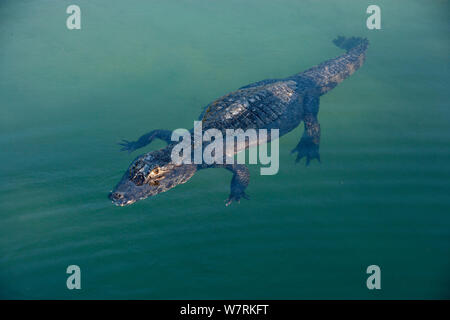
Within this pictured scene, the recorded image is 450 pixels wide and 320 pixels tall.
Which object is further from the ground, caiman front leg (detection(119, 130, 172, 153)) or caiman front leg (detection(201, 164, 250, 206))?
caiman front leg (detection(119, 130, 172, 153))

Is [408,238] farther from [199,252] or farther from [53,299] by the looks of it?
[53,299]

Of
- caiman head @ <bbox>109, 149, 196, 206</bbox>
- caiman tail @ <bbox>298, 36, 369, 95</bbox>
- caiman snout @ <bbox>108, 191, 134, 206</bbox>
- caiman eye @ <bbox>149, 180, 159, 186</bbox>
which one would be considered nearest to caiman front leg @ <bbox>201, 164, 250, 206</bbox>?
caiman head @ <bbox>109, 149, 196, 206</bbox>

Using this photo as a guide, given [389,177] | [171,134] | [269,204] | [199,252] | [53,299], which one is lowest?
[53,299]

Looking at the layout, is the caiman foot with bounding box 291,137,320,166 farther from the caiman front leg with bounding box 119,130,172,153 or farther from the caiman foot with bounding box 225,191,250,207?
the caiman front leg with bounding box 119,130,172,153

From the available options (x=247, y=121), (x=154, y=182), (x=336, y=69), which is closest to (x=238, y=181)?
(x=247, y=121)

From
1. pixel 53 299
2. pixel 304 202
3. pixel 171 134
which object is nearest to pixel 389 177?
pixel 304 202

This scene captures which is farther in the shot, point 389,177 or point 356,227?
point 389,177

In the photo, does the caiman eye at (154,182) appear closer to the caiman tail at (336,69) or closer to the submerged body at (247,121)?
the submerged body at (247,121)
